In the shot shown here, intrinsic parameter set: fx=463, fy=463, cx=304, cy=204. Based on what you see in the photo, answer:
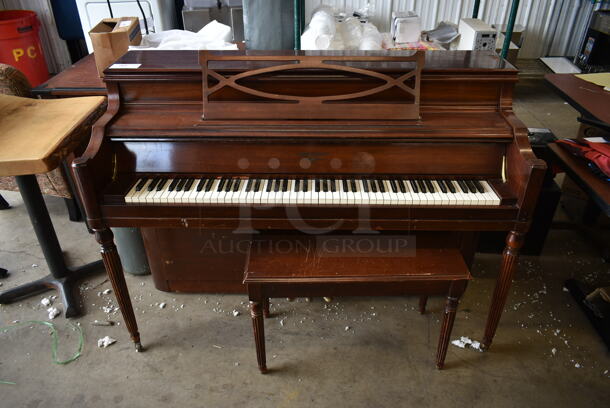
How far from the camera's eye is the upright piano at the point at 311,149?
182 cm

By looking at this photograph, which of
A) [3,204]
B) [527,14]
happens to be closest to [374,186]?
[3,204]

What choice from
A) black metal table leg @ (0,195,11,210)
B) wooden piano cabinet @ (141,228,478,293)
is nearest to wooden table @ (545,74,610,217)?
wooden piano cabinet @ (141,228,478,293)

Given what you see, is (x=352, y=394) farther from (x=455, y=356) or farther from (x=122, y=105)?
(x=122, y=105)

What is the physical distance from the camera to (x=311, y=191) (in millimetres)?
1854

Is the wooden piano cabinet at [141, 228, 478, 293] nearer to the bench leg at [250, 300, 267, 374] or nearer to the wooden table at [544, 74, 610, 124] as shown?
the bench leg at [250, 300, 267, 374]

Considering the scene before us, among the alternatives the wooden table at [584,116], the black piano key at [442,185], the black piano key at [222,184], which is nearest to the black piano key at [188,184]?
the black piano key at [222,184]

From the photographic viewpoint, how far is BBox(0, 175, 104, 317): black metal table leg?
93.8 inches

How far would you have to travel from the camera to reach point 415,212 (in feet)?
5.99

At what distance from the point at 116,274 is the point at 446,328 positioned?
1.45 m

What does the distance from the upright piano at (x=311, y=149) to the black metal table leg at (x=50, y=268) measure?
710 millimetres

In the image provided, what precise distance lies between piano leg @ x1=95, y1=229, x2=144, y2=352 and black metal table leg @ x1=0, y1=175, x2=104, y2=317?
1.60 ft

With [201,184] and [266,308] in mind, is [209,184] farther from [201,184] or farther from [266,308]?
[266,308]

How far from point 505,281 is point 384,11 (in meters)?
3.88

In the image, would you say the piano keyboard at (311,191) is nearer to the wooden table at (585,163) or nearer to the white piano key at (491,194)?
the white piano key at (491,194)
